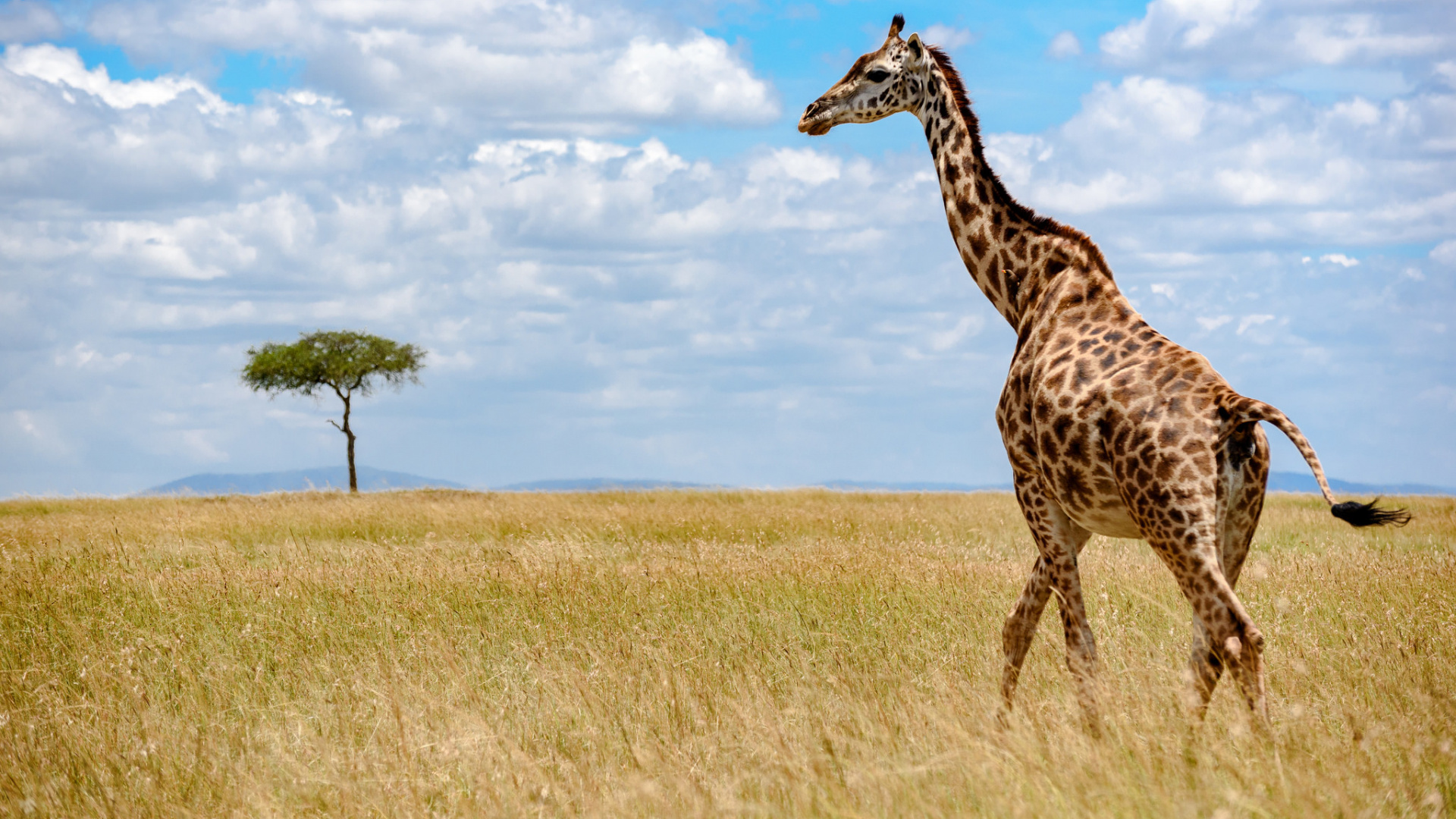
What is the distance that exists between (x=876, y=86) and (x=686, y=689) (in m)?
4.41

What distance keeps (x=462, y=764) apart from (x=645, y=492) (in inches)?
879

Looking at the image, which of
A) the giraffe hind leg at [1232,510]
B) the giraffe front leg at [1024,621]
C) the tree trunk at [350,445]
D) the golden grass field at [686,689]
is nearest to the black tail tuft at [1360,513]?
the giraffe hind leg at [1232,510]

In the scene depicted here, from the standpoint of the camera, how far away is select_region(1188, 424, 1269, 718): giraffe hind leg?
207 inches

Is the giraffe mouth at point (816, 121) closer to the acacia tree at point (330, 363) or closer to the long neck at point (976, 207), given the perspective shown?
the long neck at point (976, 207)

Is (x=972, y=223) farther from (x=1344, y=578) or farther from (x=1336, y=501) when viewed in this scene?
(x=1344, y=578)

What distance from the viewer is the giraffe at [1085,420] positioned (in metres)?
5.14

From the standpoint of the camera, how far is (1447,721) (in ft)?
17.3

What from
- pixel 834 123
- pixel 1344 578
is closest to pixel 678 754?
pixel 834 123

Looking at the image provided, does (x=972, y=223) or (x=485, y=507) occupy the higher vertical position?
(x=972, y=223)

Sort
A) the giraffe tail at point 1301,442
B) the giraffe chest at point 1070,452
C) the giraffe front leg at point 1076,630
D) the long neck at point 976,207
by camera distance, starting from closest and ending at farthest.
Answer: the giraffe tail at point 1301,442 < the giraffe chest at point 1070,452 < the giraffe front leg at point 1076,630 < the long neck at point 976,207

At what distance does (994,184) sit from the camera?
7277 millimetres

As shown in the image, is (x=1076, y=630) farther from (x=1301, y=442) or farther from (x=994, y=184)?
(x=994, y=184)

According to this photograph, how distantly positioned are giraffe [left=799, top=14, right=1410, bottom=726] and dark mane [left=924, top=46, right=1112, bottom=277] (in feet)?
0.03

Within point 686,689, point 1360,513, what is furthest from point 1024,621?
point 686,689
